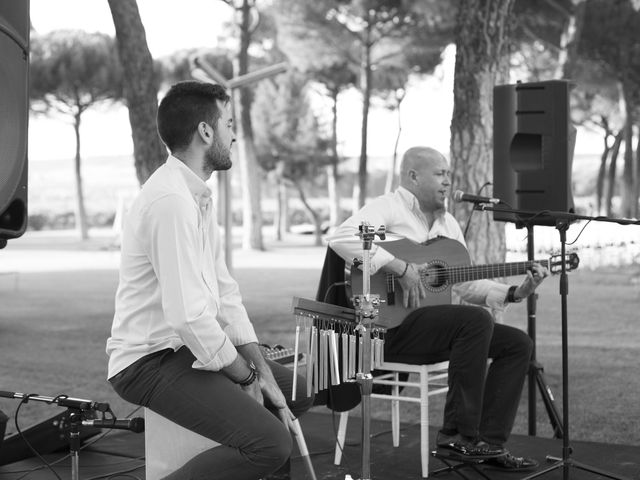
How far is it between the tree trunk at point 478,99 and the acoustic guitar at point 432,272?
234 centimetres

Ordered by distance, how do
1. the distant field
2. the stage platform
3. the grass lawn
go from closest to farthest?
the stage platform → the grass lawn → the distant field

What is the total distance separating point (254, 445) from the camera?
2.97m

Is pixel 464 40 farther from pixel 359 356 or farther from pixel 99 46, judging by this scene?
pixel 99 46

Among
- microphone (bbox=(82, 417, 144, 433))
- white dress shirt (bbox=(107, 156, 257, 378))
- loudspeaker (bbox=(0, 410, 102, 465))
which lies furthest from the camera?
loudspeaker (bbox=(0, 410, 102, 465))

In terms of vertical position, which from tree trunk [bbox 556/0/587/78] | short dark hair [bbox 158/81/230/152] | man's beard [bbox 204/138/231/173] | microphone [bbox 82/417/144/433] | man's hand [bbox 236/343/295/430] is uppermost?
tree trunk [bbox 556/0/587/78]

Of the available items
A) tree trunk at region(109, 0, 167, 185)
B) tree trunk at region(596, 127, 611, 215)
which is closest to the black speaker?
tree trunk at region(109, 0, 167, 185)

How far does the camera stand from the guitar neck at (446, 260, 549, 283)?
438cm

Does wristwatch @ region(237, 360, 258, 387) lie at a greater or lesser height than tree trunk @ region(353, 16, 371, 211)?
lesser

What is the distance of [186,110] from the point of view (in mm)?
3201

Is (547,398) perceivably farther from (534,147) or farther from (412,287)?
(534,147)

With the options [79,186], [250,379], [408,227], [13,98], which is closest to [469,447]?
[408,227]

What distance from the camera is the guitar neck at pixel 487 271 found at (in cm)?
438

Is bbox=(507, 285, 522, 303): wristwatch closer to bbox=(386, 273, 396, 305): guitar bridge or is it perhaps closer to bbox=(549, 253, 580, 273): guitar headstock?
bbox=(549, 253, 580, 273): guitar headstock

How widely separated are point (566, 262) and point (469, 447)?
0.96 metres
